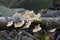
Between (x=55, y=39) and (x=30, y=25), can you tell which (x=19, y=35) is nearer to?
(x=55, y=39)

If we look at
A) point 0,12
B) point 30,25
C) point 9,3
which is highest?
point 30,25

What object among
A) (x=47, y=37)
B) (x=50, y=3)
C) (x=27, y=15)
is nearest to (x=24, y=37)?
(x=47, y=37)

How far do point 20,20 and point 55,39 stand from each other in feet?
3.73

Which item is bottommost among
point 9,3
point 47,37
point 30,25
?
point 9,3

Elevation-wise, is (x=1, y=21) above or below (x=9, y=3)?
above

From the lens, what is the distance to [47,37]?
312 cm

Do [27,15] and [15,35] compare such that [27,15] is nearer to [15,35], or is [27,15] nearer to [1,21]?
[1,21]

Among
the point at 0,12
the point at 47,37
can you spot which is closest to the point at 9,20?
the point at 47,37

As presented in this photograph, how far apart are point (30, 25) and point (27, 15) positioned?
155 mm

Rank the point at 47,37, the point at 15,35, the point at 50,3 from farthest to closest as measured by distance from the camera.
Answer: the point at 50,3, the point at 15,35, the point at 47,37

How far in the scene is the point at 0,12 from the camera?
16.0 feet

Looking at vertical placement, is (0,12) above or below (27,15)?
below

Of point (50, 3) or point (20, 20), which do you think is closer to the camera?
point (20, 20)

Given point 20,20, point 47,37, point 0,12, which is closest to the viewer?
point 20,20
